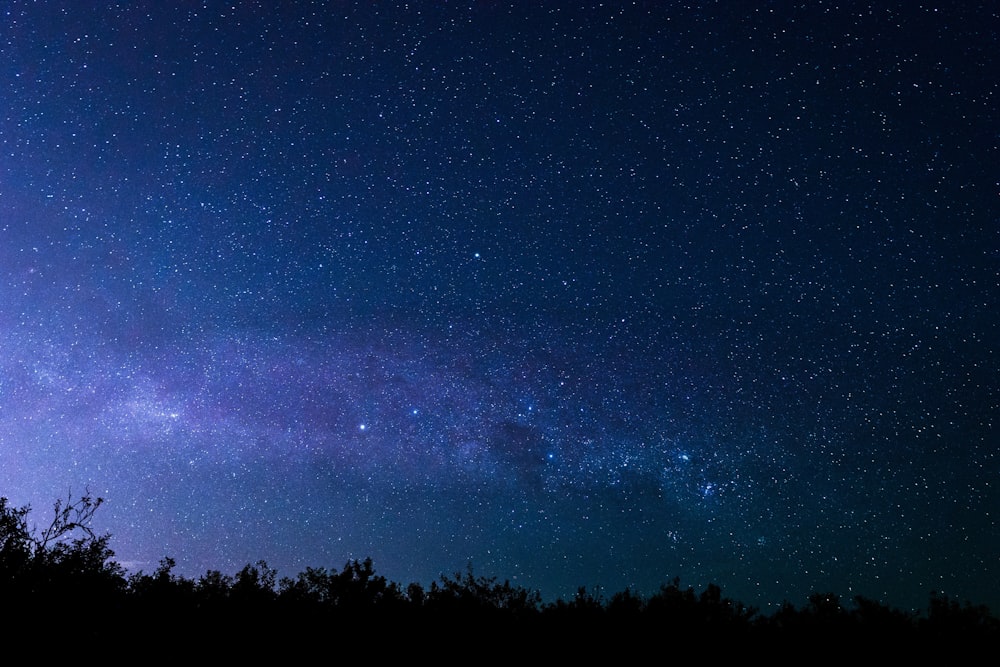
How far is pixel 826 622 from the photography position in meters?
13.6

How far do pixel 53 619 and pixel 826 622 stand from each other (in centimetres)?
1483

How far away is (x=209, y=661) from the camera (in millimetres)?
10383

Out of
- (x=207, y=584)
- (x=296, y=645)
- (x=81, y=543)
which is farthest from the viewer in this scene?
(x=207, y=584)

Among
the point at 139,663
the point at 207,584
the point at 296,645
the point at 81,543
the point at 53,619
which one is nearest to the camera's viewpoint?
the point at 139,663

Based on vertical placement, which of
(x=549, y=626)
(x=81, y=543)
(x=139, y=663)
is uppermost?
(x=81, y=543)

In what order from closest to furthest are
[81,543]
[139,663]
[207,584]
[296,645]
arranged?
[139,663], [296,645], [81,543], [207,584]

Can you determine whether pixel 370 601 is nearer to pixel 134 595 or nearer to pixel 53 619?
pixel 134 595

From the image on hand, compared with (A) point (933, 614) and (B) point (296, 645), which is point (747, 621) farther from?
(B) point (296, 645)

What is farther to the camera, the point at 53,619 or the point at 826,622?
the point at 826,622

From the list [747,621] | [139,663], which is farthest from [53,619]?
[747,621]

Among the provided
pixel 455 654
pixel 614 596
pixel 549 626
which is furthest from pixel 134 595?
pixel 614 596

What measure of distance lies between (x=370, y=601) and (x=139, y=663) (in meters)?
6.10

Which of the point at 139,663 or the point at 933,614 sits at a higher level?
the point at 933,614

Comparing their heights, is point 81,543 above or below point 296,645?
above
